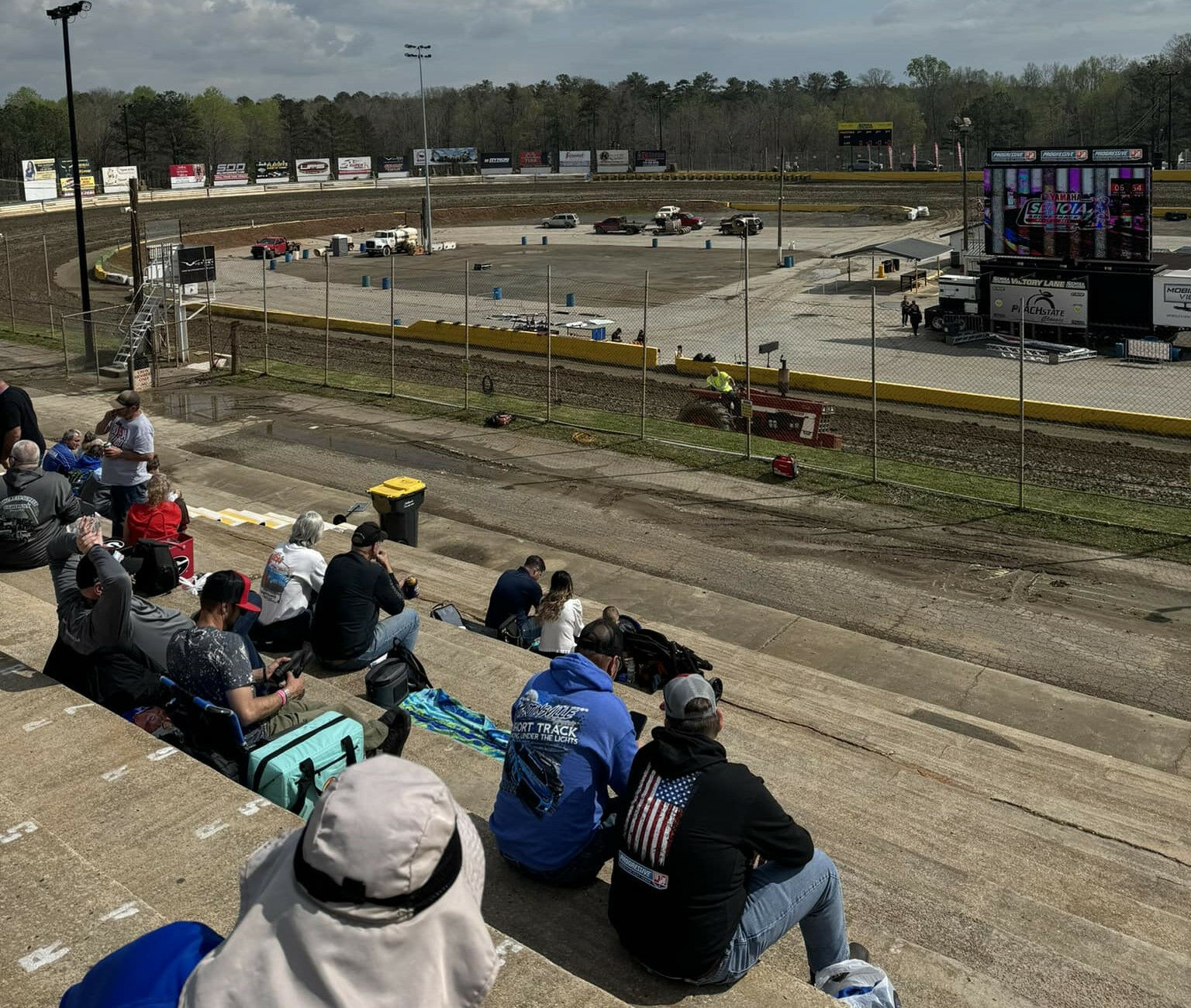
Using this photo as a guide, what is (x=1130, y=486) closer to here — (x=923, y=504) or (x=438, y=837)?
(x=923, y=504)

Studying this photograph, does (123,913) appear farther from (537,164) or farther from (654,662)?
(537,164)

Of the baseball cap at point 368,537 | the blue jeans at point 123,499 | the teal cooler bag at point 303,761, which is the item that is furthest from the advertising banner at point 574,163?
the teal cooler bag at point 303,761

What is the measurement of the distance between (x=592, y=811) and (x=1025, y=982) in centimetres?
214

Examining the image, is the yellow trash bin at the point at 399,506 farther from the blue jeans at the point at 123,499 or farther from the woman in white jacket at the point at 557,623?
the woman in white jacket at the point at 557,623

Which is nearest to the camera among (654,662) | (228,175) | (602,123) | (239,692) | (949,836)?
(239,692)

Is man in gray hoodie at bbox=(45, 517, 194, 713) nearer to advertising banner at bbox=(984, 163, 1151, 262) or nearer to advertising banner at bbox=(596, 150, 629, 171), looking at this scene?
advertising banner at bbox=(984, 163, 1151, 262)

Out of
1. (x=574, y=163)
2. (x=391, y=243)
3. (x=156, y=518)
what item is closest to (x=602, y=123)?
(x=574, y=163)

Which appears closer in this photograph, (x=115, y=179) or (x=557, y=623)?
(x=557, y=623)

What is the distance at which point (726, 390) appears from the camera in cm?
2545

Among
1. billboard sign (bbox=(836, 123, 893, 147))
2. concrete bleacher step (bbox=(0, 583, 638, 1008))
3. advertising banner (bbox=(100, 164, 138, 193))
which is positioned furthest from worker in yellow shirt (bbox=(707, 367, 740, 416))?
billboard sign (bbox=(836, 123, 893, 147))

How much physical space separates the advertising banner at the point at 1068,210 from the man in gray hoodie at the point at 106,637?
32.6 m

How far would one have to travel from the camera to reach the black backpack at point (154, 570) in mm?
9977

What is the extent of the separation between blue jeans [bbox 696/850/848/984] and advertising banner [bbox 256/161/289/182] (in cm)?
10675

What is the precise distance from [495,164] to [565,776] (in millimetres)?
117213
